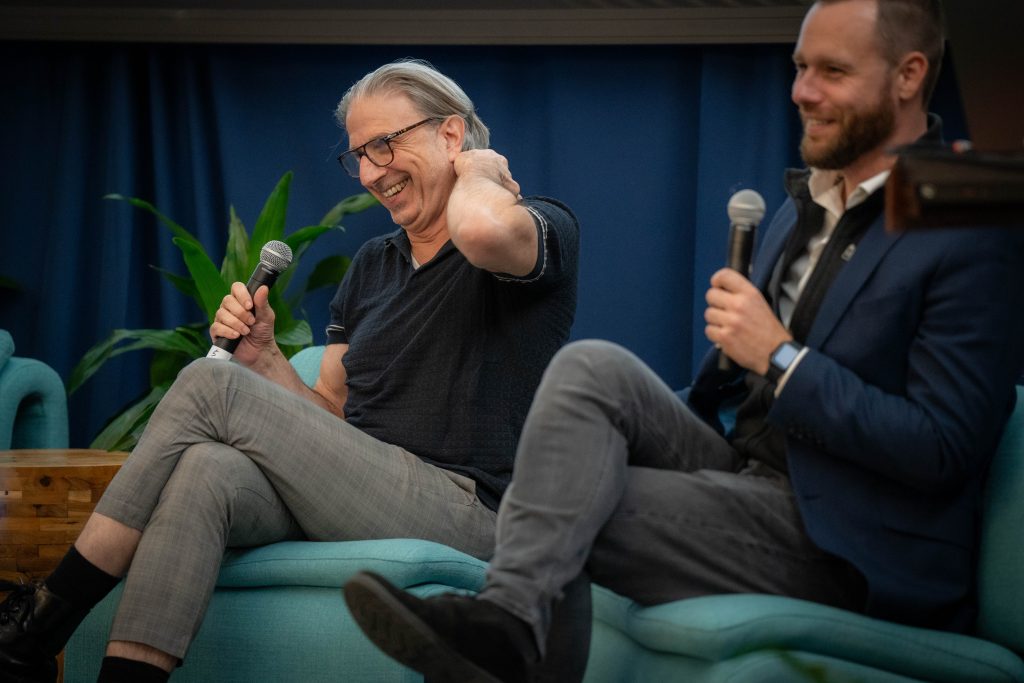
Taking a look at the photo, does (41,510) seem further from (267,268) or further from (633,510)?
(633,510)

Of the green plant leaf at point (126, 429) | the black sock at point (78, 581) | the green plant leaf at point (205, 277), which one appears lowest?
the green plant leaf at point (126, 429)

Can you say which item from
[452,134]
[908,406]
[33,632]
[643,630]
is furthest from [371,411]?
[908,406]

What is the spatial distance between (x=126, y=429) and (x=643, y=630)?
7.90ft

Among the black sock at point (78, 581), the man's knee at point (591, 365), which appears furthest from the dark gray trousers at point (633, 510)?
the black sock at point (78, 581)

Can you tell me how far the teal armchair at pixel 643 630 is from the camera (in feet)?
4.59

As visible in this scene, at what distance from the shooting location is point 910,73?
1556 mm

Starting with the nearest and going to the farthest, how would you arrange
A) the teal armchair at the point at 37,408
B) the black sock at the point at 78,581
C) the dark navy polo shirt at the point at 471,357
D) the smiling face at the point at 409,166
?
the black sock at the point at 78,581 < the dark navy polo shirt at the point at 471,357 < the smiling face at the point at 409,166 < the teal armchair at the point at 37,408

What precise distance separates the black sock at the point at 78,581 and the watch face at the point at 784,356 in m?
1.00

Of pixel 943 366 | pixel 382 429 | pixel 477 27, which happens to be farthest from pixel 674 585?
pixel 477 27

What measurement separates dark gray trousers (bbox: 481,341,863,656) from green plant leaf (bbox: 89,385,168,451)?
7.58 ft

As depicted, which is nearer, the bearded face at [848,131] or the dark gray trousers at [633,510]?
the dark gray trousers at [633,510]

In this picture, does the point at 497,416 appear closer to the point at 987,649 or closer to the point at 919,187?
the point at 987,649

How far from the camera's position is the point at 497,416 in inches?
80.7

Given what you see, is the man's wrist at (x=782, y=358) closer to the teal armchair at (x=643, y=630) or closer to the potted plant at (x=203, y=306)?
the teal armchair at (x=643, y=630)
